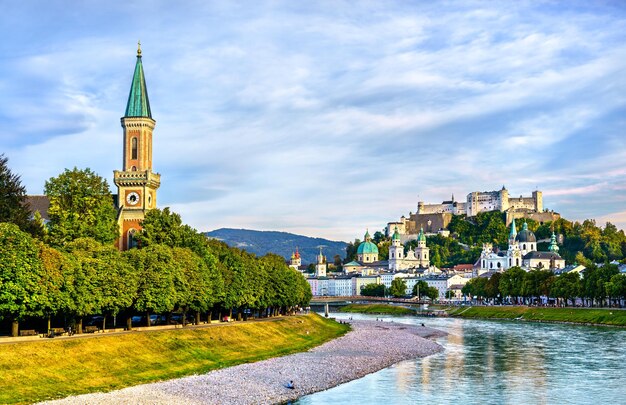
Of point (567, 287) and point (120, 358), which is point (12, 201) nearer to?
point (120, 358)

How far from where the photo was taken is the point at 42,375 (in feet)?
159

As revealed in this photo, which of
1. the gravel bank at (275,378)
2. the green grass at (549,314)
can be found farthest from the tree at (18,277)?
the green grass at (549,314)

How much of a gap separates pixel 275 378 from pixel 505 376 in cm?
1934

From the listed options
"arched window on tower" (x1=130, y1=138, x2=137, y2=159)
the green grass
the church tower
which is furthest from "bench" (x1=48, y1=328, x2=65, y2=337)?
the green grass

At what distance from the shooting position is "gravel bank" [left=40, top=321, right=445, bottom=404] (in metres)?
48.8

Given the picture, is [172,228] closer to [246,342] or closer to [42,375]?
[246,342]

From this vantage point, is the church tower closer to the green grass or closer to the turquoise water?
the turquoise water

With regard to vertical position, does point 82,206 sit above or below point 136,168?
below

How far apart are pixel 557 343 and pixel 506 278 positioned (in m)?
95.1

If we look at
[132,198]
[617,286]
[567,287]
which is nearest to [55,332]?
[132,198]

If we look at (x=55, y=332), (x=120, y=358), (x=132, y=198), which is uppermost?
(x=132, y=198)

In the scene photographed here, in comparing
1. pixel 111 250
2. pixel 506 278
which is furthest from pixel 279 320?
pixel 506 278

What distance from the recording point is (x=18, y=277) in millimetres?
54719

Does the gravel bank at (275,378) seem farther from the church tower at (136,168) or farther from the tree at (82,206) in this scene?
the church tower at (136,168)
